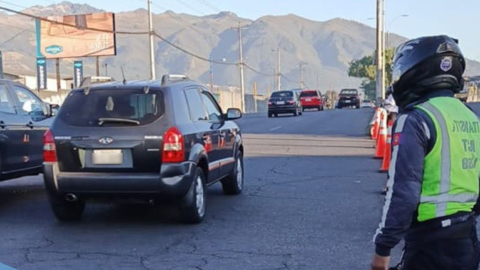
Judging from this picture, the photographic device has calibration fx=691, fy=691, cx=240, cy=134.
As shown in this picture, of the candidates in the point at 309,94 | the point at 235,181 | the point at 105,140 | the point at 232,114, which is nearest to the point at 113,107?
the point at 105,140

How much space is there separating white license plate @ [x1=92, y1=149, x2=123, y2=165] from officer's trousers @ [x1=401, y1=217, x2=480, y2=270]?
4.92 m

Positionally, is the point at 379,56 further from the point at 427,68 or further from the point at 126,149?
the point at 427,68

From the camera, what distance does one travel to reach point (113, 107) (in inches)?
305

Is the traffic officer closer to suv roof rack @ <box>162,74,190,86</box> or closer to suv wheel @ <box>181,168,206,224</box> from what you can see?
suv wheel @ <box>181,168,206,224</box>

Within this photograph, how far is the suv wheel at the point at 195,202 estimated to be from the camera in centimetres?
767

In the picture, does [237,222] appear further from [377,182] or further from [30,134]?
[377,182]

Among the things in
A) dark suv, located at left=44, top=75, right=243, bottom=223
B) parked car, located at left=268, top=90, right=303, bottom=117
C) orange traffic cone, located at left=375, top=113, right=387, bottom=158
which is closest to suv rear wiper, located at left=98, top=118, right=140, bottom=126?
dark suv, located at left=44, top=75, right=243, bottom=223

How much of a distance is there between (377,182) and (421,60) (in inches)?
344

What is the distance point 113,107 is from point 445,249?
5.45 m

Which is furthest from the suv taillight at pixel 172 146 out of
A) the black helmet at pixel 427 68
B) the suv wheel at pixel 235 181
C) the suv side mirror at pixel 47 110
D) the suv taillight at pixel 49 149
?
the black helmet at pixel 427 68

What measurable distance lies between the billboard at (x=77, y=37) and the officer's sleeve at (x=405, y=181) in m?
52.6

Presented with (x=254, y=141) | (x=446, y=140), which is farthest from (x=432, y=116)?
(x=254, y=141)

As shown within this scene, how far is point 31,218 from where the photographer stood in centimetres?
856

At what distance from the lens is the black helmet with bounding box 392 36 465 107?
298 cm
